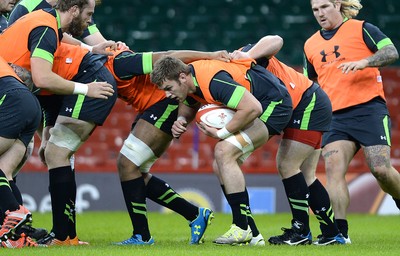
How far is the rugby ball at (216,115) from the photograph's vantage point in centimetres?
653

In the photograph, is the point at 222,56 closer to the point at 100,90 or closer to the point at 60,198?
the point at 100,90

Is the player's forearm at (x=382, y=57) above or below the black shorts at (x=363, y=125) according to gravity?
above

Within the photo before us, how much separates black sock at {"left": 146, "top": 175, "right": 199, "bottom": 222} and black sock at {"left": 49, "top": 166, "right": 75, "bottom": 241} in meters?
0.81

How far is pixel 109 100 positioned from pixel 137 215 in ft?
3.13

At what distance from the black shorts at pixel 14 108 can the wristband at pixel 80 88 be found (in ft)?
1.15

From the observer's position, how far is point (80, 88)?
651cm

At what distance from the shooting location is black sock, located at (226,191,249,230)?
21.0 feet

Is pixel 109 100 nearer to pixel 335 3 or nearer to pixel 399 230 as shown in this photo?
pixel 335 3

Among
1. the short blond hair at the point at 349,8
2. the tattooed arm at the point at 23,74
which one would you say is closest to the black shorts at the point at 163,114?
the tattooed arm at the point at 23,74

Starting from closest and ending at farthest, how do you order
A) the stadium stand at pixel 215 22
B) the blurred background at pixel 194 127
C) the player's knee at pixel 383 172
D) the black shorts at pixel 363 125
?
the player's knee at pixel 383 172 → the black shorts at pixel 363 125 → the blurred background at pixel 194 127 → the stadium stand at pixel 215 22

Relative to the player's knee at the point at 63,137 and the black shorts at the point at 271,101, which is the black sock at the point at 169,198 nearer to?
the player's knee at the point at 63,137

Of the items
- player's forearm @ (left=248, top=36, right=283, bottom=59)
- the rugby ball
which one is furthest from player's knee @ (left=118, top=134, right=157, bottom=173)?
player's forearm @ (left=248, top=36, right=283, bottom=59)

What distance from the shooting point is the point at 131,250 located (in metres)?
6.07

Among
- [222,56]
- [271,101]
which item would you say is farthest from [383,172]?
[222,56]
